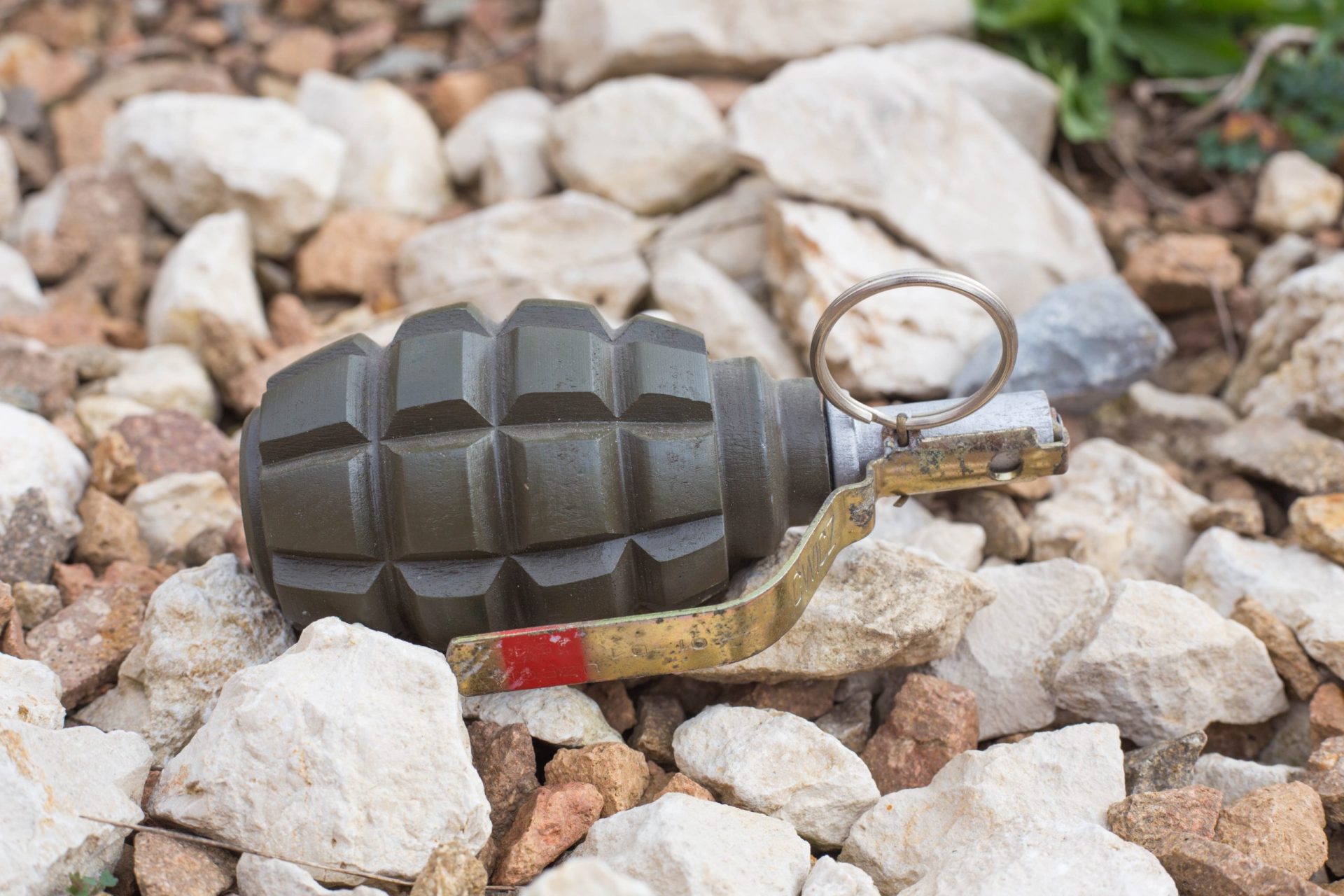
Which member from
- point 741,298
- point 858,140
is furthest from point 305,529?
point 858,140

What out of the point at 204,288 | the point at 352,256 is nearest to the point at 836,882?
the point at 204,288

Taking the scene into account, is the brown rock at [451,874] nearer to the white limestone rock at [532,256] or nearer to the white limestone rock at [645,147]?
the white limestone rock at [532,256]

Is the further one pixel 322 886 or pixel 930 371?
pixel 930 371

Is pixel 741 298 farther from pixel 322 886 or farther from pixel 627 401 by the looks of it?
pixel 322 886

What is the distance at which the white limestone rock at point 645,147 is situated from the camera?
13.6 ft

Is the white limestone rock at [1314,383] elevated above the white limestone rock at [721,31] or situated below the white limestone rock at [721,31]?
below

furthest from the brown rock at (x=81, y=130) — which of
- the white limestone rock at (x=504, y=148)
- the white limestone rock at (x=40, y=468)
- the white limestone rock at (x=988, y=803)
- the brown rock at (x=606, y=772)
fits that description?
the white limestone rock at (x=988, y=803)

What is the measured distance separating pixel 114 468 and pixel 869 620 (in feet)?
5.88

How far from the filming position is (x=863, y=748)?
2.35m

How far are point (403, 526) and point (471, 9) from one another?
3759mm

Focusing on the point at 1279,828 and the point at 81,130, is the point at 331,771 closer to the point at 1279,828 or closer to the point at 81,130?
the point at 1279,828

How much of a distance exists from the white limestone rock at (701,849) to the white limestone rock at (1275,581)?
1.24 metres

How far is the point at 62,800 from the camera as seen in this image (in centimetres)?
182

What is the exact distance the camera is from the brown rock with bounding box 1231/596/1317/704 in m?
2.44
